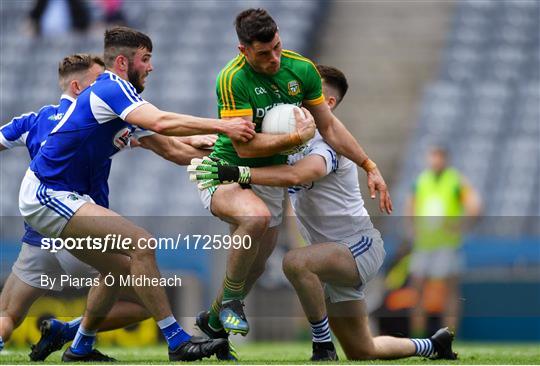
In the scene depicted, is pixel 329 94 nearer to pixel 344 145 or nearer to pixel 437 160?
pixel 344 145

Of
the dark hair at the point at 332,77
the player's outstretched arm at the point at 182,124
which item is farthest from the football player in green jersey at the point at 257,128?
the dark hair at the point at 332,77

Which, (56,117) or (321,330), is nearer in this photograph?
(321,330)

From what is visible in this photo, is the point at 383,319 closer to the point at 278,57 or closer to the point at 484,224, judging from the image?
the point at 484,224

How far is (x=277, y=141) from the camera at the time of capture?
6695mm

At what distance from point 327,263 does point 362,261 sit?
276 millimetres

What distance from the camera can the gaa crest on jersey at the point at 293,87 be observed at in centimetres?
686

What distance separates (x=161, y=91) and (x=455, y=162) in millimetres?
4375

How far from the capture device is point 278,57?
669cm

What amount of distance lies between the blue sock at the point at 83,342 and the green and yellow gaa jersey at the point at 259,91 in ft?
4.51

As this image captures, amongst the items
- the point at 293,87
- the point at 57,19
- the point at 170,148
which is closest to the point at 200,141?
the point at 170,148

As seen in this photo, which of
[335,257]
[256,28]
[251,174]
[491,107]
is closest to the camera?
[256,28]

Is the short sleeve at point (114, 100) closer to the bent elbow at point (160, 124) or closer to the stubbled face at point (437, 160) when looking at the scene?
the bent elbow at point (160, 124)

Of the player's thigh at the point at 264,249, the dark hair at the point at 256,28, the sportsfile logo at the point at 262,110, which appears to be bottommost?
the player's thigh at the point at 264,249

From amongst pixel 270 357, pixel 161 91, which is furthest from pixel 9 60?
pixel 270 357
